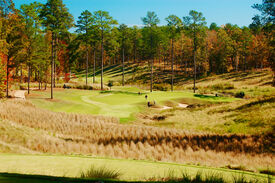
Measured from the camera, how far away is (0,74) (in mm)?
17984

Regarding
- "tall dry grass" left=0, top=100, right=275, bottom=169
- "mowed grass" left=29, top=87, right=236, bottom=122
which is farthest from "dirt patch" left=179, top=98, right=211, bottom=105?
"tall dry grass" left=0, top=100, right=275, bottom=169

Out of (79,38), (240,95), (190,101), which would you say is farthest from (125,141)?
(79,38)

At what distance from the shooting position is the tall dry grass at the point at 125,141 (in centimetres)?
1022

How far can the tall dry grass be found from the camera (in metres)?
10.2

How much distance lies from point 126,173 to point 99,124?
13.5 meters

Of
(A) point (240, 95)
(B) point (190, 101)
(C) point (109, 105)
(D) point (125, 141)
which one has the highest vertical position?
(A) point (240, 95)

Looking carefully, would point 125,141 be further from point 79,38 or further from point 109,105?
point 79,38

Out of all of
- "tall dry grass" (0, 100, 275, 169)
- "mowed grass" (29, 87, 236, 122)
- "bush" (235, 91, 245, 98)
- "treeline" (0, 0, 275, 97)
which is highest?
"treeline" (0, 0, 275, 97)

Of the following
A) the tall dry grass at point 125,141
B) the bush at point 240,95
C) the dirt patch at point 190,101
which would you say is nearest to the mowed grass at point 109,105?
the dirt patch at point 190,101

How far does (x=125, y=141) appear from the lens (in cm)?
1382

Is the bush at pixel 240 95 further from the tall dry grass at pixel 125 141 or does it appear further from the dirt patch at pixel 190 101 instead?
the tall dry grass at pixel 125 141

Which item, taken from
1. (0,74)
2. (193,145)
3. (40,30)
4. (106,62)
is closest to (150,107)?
(193,145)

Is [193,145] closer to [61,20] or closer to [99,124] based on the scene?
[99,124]

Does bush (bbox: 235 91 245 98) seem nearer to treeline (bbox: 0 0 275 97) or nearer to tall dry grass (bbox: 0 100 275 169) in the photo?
treeline (bbox: 0 0 275 97)
